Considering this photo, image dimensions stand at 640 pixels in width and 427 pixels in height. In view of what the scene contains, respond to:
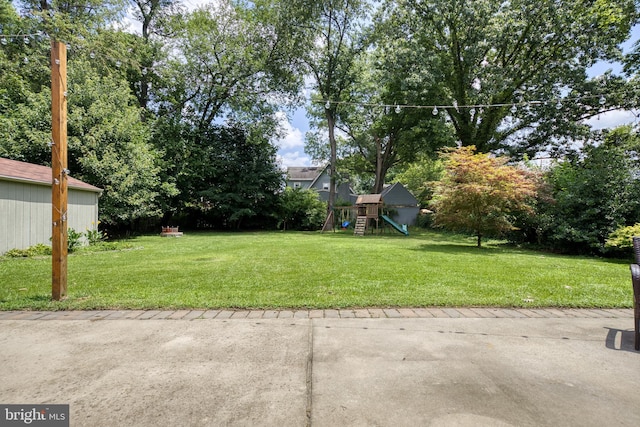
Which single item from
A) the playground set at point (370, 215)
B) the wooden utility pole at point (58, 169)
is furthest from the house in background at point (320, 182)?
the wooden utility pole at point (58, 169)

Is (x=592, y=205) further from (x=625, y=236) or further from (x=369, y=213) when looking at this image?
(x=369, y=213)

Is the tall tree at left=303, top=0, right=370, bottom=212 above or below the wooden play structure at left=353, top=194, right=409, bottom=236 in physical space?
above

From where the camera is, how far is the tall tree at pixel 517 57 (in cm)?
1568

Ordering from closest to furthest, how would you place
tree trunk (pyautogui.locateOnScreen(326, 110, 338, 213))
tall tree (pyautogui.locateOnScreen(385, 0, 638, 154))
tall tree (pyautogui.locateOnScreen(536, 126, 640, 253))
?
tall tree (pyautogui.locateOnScreen(536, 126, 640, 253))
tall tree (pyautogui.locateOnScreen(385, 0, 638, 154))
tree trunk (pyautogui.locateOnScreen(326, 110, 338, 213))

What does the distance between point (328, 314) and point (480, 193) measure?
8722 millimetres

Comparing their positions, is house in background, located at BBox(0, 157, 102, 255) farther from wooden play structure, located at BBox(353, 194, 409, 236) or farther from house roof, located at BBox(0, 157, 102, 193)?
wooden play structure, located at BBox(353, 194, 409, 236)

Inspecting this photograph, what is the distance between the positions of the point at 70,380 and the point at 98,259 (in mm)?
6628

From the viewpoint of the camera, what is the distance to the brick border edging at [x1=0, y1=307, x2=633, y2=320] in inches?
135

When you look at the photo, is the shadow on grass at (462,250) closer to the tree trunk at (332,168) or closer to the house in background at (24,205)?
the house in background at (24,205)

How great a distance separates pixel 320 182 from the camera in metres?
36.8

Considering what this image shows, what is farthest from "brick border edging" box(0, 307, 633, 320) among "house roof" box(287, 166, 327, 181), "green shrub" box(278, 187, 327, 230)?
"house roof" box(287, 166, 327, 181)

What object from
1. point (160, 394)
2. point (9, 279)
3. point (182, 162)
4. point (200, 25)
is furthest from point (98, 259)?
point (200, 25)

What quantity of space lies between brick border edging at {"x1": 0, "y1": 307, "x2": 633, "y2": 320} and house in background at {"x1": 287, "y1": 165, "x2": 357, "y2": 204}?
27.1 meters

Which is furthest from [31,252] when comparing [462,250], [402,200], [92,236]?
[402,200]
